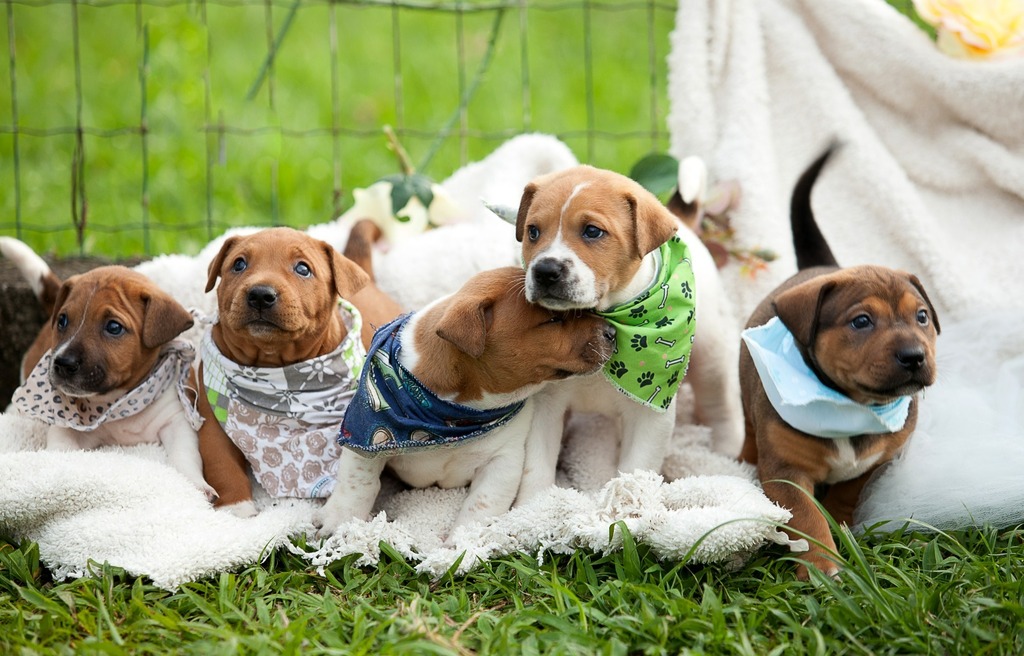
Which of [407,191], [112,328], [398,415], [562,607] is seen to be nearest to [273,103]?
[407,191]

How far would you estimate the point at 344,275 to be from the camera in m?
4.36

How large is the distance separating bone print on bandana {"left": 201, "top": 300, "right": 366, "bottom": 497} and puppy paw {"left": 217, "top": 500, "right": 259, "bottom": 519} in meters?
0.11

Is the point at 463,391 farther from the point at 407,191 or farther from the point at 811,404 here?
the point at 407,191

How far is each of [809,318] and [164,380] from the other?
2.76 meters

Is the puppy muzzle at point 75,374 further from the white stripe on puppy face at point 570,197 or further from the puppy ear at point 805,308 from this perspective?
the puppy ear at point 805,308

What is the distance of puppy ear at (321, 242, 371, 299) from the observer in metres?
4.35

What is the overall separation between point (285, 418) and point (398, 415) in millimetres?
689

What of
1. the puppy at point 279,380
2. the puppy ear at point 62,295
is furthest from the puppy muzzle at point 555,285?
the puppy ear at point 62,295

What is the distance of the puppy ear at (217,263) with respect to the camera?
14.2 feet

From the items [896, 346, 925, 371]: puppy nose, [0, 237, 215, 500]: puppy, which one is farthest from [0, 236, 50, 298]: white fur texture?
[896, 346, 925, 371]: puppy nose

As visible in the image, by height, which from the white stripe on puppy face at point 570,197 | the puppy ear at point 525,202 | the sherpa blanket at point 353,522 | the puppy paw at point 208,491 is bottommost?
the puppy paw at point 208,491

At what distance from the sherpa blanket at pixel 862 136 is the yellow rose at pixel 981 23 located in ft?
0.35

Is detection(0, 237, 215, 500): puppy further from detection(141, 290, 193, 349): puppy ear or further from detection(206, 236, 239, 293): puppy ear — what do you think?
detection(206, 236, 239, 293): puppy ear

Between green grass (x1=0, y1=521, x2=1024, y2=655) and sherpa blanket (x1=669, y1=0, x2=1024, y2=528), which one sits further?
sherpa blanket (x1=669, y1=0, x2=1024, y2=528)
